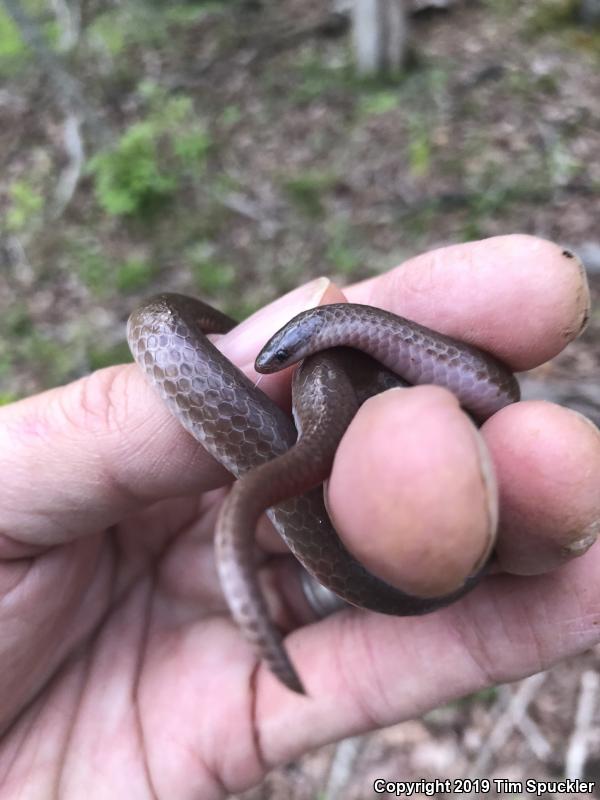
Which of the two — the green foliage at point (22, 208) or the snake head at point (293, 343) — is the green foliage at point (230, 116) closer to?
the green foliage at point (22, 208)

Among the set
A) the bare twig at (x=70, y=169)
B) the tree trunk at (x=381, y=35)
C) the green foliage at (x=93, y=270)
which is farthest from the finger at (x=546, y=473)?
the tree trunk at (x=381, y=35)

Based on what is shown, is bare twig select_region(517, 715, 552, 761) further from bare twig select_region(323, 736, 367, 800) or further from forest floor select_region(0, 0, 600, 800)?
bare twig select_region(323, 736, 367, 800)

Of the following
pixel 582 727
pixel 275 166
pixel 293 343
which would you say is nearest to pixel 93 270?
pixel 275 166

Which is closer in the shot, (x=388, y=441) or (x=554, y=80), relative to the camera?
(x=388, y=441)

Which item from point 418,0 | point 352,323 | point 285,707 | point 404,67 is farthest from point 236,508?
point 418,0

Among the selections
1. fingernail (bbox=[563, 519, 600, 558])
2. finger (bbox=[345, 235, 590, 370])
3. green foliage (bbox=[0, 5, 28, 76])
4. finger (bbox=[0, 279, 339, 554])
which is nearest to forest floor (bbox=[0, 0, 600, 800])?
green foliage (bbox=[0, 5, 28, 76])

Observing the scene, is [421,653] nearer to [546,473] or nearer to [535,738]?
[546,473]

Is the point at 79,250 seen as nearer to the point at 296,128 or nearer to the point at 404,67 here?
the point at 296,128
